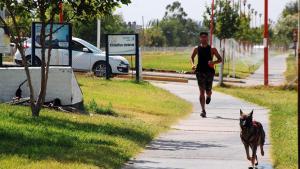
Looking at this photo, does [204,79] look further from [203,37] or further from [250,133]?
[250,133]

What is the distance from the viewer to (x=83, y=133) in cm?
1200

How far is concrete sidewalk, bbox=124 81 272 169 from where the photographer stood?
405 inches

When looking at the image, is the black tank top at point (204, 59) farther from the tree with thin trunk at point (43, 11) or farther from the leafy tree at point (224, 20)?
the leafy tree at point (224, 20)

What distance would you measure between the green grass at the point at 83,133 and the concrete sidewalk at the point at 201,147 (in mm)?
266

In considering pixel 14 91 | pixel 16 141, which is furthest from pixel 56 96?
pixel 16 141

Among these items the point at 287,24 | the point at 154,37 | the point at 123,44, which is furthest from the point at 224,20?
the point at 154,37

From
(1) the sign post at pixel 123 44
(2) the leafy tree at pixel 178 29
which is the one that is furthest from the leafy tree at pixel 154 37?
(1) the sign post at pixel 123 44

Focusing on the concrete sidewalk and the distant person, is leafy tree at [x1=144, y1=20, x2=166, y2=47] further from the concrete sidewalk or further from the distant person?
the concrete sidewalk

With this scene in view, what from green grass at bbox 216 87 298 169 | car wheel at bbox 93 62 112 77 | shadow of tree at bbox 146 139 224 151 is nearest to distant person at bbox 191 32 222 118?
green grass at bbox 216 87 298 169

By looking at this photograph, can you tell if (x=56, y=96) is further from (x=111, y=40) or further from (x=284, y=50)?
(x=284, y=50)

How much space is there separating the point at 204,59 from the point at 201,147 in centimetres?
475

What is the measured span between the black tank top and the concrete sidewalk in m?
1.15

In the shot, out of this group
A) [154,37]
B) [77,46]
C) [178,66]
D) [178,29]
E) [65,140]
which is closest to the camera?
[65,140]

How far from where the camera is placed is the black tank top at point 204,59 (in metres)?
16.5
